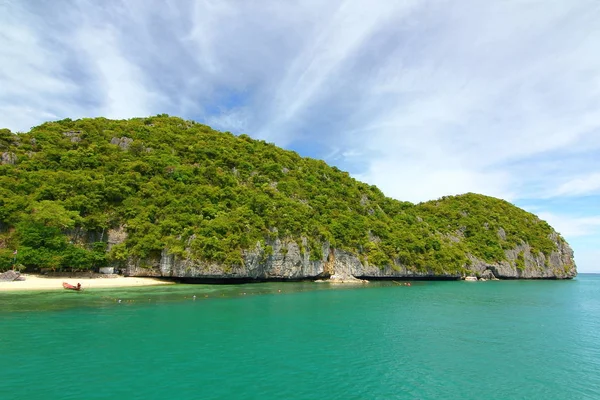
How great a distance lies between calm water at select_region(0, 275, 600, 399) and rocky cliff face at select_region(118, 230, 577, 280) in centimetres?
1586

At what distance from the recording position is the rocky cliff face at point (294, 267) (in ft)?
148

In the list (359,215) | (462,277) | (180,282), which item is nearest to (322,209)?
(359,215)

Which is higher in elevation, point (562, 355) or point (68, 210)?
point (68, 210)

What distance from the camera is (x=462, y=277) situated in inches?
3019

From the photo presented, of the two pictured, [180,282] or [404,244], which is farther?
[404,244]

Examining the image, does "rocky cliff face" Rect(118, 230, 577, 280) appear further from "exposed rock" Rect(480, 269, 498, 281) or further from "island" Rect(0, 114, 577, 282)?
"island" Rect(0, 114, 577, 282)

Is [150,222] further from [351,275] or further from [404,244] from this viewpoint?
[404,244]

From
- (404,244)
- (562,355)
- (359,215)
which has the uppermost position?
(359,215)

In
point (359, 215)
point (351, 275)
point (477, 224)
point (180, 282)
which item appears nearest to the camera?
point (180, 282)

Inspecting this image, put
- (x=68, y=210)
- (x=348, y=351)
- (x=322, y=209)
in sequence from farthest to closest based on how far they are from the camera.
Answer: (x=322, y=209) → (x=68, y=210) → (x=348, y=351)

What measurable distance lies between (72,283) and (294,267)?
30.8 metres

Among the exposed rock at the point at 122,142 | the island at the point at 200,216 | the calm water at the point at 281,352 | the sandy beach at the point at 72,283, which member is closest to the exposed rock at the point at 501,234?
the island at the point at 200,216

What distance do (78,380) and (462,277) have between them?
81.1 m

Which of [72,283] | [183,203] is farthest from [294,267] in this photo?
[72,283]
